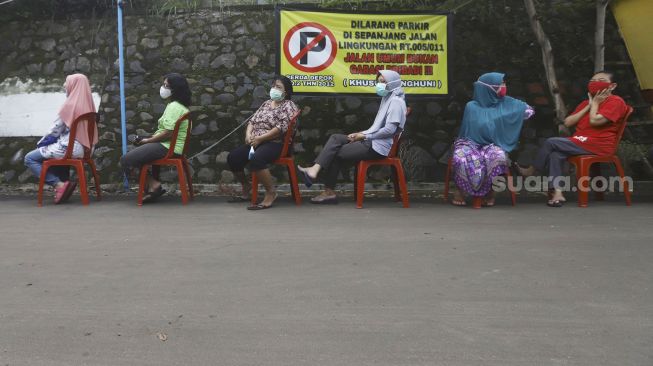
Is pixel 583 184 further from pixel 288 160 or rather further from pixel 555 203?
pixel 288 160

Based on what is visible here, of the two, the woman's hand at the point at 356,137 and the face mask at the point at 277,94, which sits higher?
the face mask at the point at 277,94

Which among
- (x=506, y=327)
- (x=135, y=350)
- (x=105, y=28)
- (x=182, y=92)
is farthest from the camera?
(x=105, y=28)

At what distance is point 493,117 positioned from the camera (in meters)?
6.28

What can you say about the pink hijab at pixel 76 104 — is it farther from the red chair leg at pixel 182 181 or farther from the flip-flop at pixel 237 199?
the flip-flop at pixel 237 199

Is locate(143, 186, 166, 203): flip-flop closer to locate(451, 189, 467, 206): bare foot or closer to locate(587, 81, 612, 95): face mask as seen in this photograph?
locate(451, 189, 467, 206): bare foot

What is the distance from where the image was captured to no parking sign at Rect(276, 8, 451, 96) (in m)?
7.06

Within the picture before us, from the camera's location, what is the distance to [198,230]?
16.4ft

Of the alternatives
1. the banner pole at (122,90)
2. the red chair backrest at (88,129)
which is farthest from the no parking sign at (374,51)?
the red chair backrest at (88,129)

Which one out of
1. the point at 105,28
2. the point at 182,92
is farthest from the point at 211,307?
the point at 105,28

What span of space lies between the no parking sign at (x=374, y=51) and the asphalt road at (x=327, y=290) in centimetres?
215

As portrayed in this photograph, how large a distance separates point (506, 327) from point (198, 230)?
296cm

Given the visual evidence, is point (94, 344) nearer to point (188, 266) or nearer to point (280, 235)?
point (188, 266)

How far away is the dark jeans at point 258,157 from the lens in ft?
20.0

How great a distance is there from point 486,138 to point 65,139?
4.61m
